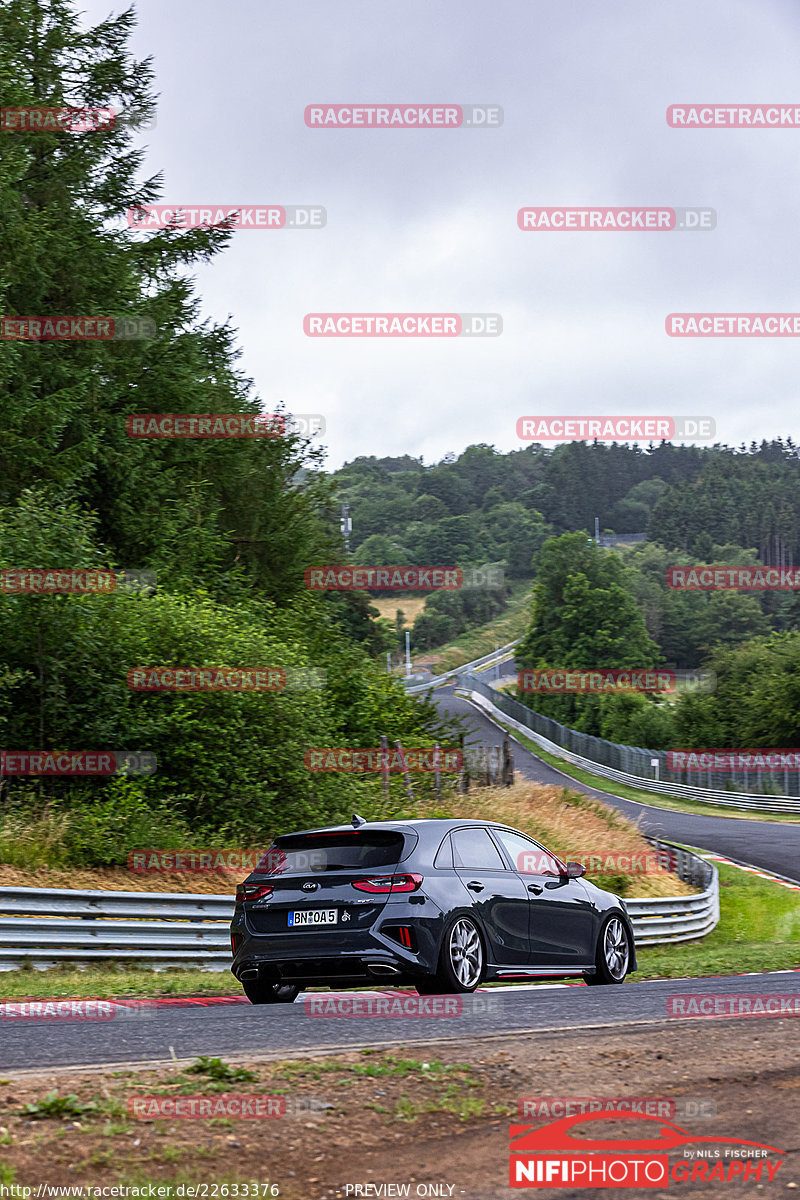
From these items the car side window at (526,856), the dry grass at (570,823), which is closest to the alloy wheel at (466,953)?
the car side window at (526,856)

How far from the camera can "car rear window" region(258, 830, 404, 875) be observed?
362 inches

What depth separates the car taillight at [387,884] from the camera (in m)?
8.98

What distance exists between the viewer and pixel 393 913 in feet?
29.1

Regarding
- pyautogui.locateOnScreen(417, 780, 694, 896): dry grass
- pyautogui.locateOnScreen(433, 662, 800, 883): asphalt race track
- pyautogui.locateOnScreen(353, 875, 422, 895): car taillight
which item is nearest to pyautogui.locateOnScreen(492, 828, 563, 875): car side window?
pyautogui.locateOnScreen(353, 875, 422, 895): car taillight

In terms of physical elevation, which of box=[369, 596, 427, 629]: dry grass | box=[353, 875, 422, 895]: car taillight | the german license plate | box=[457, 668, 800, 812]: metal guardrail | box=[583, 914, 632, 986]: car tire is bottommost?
A: box=[457, 668, 800, 812]: metal guardrail

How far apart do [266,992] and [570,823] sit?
61.3 feet

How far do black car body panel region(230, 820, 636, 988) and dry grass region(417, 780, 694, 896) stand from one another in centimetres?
1170

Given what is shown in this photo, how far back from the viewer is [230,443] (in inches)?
1144

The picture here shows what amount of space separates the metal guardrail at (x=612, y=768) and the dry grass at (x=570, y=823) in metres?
29.6

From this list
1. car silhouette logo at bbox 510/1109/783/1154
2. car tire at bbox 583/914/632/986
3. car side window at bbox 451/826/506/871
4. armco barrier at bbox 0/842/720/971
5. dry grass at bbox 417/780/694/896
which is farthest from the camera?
dry grass at bbox 417/780/694/896

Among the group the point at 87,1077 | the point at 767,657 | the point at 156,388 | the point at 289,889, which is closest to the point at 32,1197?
the point at 87,1077

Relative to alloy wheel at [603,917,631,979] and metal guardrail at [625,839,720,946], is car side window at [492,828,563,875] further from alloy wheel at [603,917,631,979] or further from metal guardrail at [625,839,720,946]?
metal guardrail at [625,839,720,946]

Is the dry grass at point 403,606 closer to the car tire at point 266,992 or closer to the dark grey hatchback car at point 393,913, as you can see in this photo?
the dark grey hatchback car at point 393,913

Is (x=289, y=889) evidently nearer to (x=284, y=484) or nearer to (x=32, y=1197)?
(x=32, y=1197)
